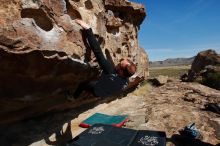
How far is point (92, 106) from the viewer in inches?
371

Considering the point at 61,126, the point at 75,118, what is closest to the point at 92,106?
the point at 75,118

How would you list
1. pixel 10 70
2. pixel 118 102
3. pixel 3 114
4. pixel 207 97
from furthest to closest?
1. pixel 207 97
2. pixel 118 102
3. pixel 3 114
4. pixel 10 70

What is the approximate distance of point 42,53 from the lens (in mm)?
4867

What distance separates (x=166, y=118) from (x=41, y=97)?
4.24 metres

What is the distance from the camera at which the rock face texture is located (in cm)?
450

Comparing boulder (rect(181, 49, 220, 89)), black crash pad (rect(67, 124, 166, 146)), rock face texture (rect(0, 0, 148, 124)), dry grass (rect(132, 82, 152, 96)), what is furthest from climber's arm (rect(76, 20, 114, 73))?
boulder (rect(181, 49, 220, 89))

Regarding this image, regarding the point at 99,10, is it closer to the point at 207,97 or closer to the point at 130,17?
the point at 130,17

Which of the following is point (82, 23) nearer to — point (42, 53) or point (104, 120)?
point (42, 53)

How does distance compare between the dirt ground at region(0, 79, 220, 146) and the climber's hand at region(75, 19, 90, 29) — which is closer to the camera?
the climber's hand at region(75, 19, 90, 29)

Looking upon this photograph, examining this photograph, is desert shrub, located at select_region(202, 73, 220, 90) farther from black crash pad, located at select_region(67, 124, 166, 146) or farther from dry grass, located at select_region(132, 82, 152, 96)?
black crash pad, located at select_region(67, 124, 166, 146)

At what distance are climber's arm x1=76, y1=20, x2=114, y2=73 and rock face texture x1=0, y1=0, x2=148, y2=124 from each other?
8.6 inches

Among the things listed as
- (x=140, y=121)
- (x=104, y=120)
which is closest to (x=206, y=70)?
(x=140, y=121)

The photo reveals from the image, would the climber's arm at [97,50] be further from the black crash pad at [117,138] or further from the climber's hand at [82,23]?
the black crash pad at [117,138]

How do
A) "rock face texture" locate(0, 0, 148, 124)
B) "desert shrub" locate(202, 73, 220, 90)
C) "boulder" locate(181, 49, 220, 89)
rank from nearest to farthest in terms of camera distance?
"rock face texture" locate(0, 0, 148, 124) < "desert shrub" locate(202, 73, 220, 90) < "boulder" locate(181, 49, 220, 89)
